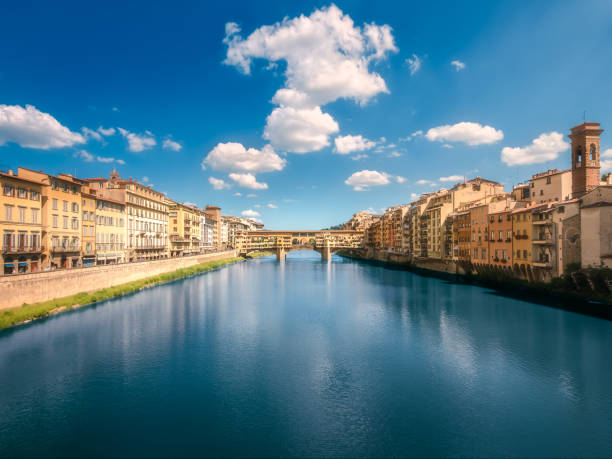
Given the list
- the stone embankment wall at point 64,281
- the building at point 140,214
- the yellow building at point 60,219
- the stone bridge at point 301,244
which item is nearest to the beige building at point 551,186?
the stone embankment wall at point 64,281

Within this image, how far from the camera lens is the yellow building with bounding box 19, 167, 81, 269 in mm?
33844

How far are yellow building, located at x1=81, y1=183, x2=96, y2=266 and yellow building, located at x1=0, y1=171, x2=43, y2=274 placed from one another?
7.08 metres

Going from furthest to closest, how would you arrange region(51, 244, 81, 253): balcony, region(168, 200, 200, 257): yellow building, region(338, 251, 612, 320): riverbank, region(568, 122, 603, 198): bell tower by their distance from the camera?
region(168, 200, 200, 257): yellow building
region(568, 122, 603, 198): bell tower
region(51, 244, 81, 253): balcony
region(338, 251, 612, 320): riverbank

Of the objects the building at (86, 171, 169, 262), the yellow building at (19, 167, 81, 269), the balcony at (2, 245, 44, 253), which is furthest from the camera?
the building at (86, 171, 169, 262)

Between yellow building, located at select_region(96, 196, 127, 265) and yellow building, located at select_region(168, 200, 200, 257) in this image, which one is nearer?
yellow building, located at select_region(96, 196, 127, 265)

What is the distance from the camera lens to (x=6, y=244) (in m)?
29.1

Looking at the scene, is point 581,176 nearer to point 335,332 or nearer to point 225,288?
point 335,332

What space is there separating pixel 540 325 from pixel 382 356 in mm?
15291

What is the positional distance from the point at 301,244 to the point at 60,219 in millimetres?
88724

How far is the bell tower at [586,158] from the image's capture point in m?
40.2

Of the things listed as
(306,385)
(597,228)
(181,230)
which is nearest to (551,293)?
(597,228)

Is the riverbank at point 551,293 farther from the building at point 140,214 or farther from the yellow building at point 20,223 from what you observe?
the building at point 140,214

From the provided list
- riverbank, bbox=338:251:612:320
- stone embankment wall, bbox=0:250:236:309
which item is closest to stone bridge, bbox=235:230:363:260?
riverbank, bbox=338:251:612:320

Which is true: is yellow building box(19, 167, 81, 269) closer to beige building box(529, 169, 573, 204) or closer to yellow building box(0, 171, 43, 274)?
yellow building box(0, 171, 43, 274)
